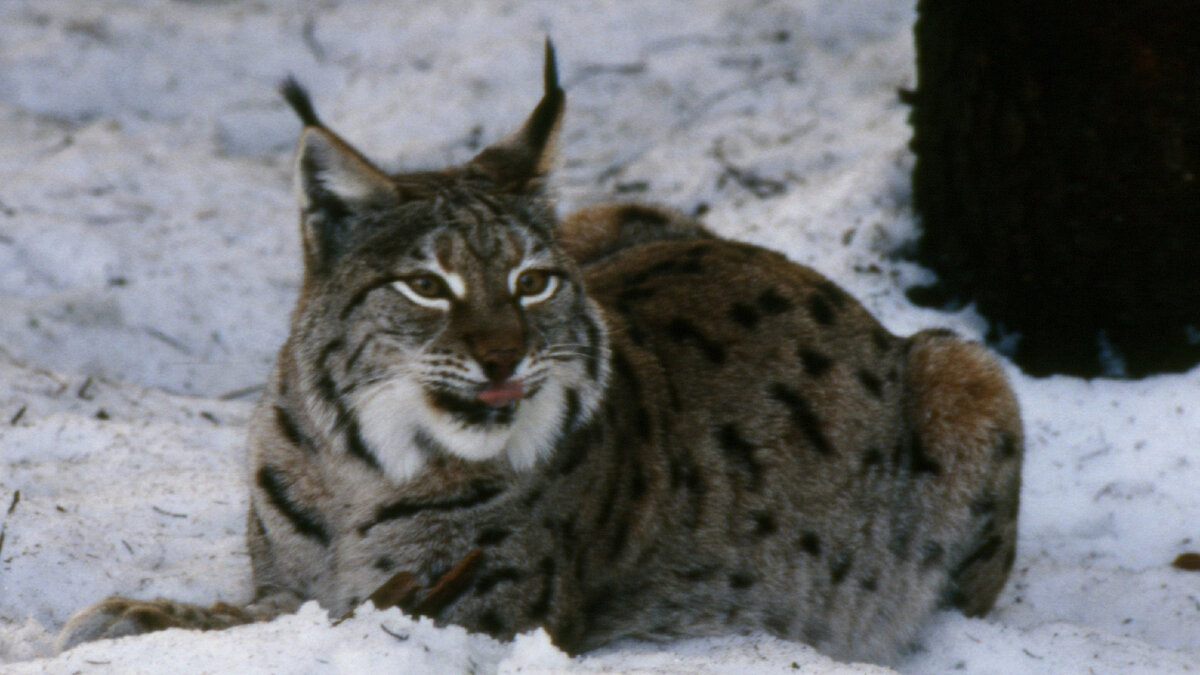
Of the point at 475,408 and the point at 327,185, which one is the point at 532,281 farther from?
the point at 327,185

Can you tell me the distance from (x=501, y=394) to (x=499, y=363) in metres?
0.08

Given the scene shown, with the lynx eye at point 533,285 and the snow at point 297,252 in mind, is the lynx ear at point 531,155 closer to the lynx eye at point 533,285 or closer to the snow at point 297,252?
the lynx eye at point 533,285

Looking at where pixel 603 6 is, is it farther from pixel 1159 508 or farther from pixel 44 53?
pixel 1159 508

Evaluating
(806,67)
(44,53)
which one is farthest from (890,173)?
(44,53)

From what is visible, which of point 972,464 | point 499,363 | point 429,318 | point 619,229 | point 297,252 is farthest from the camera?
point 297,252

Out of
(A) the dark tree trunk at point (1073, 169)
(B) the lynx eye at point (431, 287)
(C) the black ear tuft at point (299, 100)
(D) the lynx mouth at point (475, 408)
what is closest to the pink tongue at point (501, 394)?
(D) the lynx mouth at point (475, 408)

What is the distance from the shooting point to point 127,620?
3061 millimetres

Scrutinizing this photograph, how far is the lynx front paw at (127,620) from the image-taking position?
9.89 feet

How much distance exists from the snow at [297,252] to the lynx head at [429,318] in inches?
21.8

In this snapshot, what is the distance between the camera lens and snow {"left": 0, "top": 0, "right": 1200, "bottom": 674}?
11.4ft

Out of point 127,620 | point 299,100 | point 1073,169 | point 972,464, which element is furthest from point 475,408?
point 1073,169

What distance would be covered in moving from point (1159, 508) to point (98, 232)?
4611mm

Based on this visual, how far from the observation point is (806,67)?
727 cm

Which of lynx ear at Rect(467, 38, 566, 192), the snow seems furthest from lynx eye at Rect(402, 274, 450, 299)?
the snow
